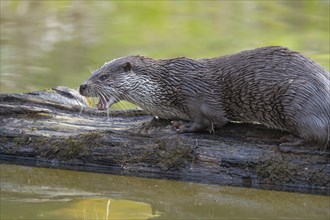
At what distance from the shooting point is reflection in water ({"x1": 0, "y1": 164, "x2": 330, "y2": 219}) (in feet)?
21.0

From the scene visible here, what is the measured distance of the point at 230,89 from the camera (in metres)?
7.04

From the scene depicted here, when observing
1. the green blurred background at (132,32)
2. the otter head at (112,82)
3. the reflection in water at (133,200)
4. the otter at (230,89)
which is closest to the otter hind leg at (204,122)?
the otter at (230,89)

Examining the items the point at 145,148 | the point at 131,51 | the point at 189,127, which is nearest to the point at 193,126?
the point at 189,127

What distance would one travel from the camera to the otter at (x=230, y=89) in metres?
6.67

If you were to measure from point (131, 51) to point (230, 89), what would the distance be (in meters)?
4.91

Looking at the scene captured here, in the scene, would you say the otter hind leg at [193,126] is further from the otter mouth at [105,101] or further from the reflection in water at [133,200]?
the otter mouth at [105,101]

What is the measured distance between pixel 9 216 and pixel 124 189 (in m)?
1.04

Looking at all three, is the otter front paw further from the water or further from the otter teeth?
the otter teeth

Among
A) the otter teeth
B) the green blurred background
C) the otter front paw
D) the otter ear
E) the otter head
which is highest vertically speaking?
the otter ear

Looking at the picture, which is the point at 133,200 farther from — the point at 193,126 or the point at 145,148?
the point at 193,126

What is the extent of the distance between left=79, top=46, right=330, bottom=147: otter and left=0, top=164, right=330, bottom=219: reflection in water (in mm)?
483

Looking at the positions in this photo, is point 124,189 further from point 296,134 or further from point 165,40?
point 165,40

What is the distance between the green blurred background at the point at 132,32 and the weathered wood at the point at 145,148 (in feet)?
7.44

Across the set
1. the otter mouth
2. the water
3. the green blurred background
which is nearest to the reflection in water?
the water
